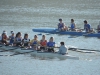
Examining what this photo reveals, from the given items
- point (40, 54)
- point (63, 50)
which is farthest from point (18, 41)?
point (63, 50)

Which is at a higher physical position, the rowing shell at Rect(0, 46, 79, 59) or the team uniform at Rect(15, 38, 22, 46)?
the team uniform at Rect(15, 38, 22, 46)

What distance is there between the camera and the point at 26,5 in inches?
2327

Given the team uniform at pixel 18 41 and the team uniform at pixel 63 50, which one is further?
the team uniform at pixel 18 41

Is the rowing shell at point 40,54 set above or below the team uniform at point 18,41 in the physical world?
below

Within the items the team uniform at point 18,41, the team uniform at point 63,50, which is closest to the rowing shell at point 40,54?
the team uniform at point 63,50

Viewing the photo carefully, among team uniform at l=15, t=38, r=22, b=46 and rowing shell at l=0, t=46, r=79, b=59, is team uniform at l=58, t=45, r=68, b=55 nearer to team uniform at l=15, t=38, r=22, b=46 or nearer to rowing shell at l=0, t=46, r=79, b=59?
rowing shell at l=0, t=46, r=79, b=59

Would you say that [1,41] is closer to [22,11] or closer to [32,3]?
[22,11]

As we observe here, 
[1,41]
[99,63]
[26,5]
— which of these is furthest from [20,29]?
[26,5]

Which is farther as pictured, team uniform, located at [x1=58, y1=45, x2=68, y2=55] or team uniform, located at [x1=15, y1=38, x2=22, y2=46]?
team uniform, located at [x1=15, y1=38, x2=22, y2=46]

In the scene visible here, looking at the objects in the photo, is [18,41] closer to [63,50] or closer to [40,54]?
[40,54]

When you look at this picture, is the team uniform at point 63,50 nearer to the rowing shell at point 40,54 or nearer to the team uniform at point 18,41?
the rowing shell at point 40,54

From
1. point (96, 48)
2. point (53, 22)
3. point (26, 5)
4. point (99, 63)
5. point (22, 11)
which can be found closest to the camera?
point (99, 63)

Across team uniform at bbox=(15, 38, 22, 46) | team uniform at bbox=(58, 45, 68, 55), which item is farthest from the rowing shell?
team uniform at bbox=(15, 38, 22, 46)

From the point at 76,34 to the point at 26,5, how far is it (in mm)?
24722
